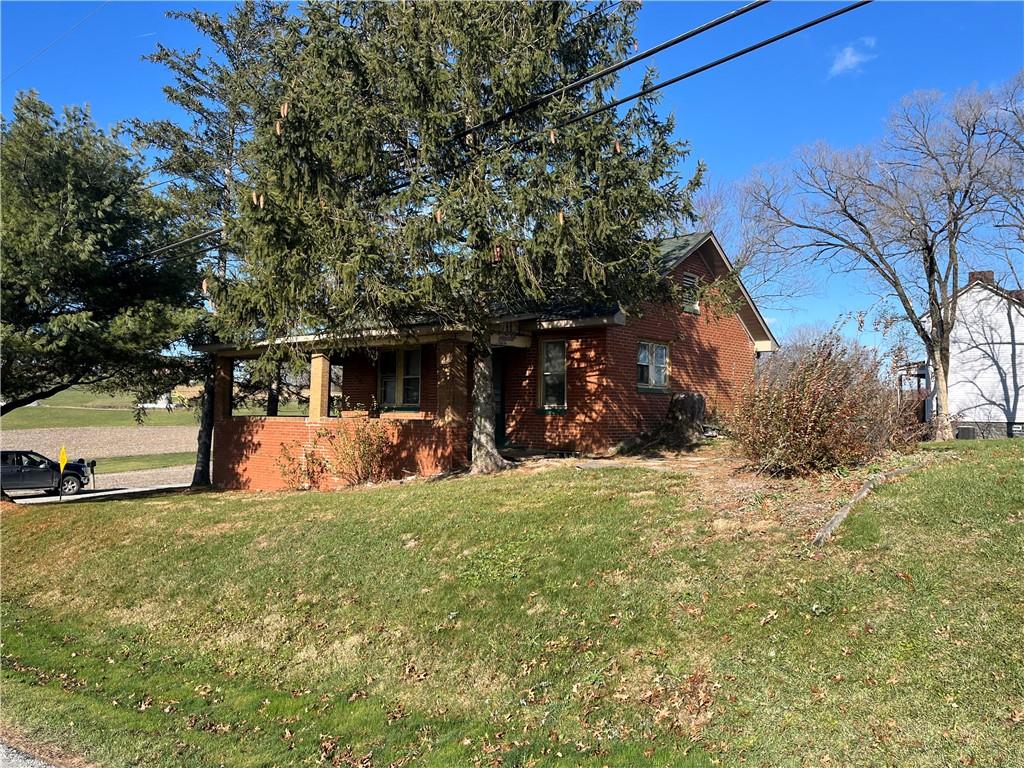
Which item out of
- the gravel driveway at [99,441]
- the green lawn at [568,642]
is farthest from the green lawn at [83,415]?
the green lawn at [568,642]

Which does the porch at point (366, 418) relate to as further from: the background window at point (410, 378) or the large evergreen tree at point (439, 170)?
the large evergreen tree at point (439, 170)

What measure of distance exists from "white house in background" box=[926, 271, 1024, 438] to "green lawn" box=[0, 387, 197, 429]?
4349cm

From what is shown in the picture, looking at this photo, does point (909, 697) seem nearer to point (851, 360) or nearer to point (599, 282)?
point (851, 360)

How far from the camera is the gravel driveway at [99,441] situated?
3797cm

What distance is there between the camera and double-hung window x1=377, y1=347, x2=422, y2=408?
18406mm

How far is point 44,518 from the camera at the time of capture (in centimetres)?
1398

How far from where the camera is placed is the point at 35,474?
2392cm

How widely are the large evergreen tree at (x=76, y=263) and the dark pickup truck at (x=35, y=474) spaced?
8104 millimetres

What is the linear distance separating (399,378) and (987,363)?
880 inches

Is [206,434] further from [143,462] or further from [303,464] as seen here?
[143,462]

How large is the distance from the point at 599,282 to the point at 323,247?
426 centimetres

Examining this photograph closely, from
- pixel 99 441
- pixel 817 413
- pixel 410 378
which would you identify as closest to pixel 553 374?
pixel 410 378

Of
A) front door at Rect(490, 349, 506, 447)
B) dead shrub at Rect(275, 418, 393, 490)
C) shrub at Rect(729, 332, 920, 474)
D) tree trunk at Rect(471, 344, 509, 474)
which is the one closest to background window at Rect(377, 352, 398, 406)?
dead shrub at Rect(275, 418, 393, 490)

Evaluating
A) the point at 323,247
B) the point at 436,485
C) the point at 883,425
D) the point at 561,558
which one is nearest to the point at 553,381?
the point at 436,485
